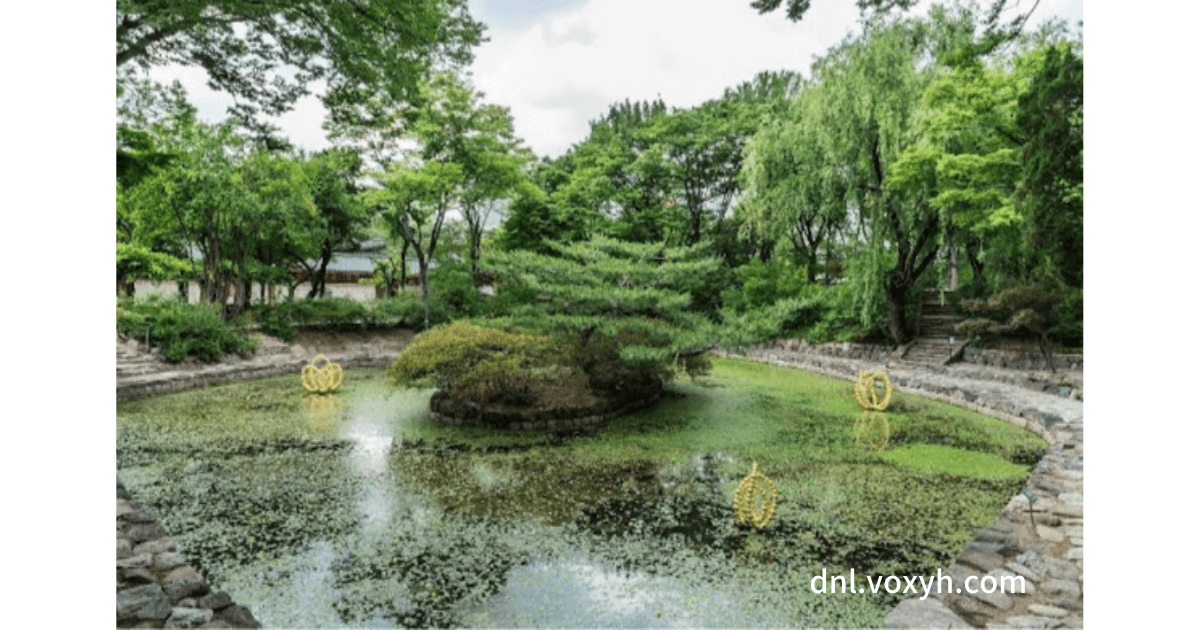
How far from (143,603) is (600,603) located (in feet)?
6.75

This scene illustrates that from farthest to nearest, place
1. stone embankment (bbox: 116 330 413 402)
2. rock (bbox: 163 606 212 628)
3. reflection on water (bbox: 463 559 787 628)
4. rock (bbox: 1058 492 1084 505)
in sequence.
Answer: stone embankment (bbox: 116 330 413 402) < rock (bbox: 1058 492 1084 505) < reflection on water (bbox: 463 559 787 628) < rock (bbox: 163 606 212 628)

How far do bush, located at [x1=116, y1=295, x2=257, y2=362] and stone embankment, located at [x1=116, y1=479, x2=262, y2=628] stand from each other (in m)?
8.35

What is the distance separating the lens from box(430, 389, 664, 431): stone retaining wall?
7043mm

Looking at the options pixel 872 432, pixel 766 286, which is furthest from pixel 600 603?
pixel 766 286

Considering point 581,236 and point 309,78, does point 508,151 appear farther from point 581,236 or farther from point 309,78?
point 309,78

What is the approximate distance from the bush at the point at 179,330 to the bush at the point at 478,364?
570 centimetres

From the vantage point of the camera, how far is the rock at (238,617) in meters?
2.86

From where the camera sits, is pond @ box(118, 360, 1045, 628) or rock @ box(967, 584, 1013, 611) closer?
rock @ box(967, 584, 1013, 611)

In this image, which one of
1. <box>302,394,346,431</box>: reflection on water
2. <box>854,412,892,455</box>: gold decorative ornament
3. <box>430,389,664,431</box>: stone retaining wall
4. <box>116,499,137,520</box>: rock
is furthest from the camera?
<box>302,394,346,431</box>: reflection on water

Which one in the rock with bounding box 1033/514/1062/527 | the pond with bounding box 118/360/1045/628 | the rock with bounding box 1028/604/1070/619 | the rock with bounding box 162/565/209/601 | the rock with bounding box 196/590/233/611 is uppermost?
the rock with bounding box 1033/514/1062/527

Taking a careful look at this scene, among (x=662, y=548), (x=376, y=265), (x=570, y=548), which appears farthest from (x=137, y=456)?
(x=376, y=265)

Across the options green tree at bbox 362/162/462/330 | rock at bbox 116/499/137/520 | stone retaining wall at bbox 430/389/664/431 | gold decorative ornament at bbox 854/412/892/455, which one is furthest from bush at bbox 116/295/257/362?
gold decorative ornament at bbox 854/412/892/455

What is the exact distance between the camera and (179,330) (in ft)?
36.4

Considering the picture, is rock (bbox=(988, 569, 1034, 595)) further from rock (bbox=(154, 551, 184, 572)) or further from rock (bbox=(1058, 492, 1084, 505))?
rock (bbox=(154, 551, 184, 572))
